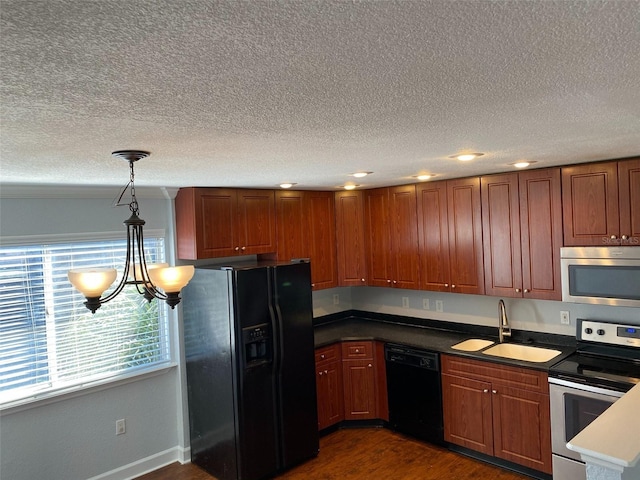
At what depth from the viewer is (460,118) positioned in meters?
1.73

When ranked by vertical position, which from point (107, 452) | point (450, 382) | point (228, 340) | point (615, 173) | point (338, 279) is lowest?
point (107, 452)

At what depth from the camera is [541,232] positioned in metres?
3.61

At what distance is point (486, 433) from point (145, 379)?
106 inches

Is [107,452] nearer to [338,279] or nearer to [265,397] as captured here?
[265,397]

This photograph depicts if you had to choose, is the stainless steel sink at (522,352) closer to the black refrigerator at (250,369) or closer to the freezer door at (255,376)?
the black refrigerator at (250,369)

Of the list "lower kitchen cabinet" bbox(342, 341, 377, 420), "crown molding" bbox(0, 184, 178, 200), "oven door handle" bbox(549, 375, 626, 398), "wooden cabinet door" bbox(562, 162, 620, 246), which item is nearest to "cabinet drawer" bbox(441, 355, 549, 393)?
"oven door handle" bbox(549, 375, 626, 398)

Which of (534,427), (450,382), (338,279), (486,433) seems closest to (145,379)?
(338,279)

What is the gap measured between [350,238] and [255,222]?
3.57ft

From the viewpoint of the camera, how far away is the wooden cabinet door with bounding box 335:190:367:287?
15.8 feet

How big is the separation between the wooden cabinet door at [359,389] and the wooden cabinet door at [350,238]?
81 cm

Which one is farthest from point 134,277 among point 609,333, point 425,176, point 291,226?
point 609,333

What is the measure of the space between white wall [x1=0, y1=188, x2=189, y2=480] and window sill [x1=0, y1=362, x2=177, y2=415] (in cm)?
2

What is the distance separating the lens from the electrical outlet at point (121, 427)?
3777mm

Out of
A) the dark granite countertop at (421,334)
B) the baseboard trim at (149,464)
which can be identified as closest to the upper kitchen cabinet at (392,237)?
the dark granite countertop at (421,334)
